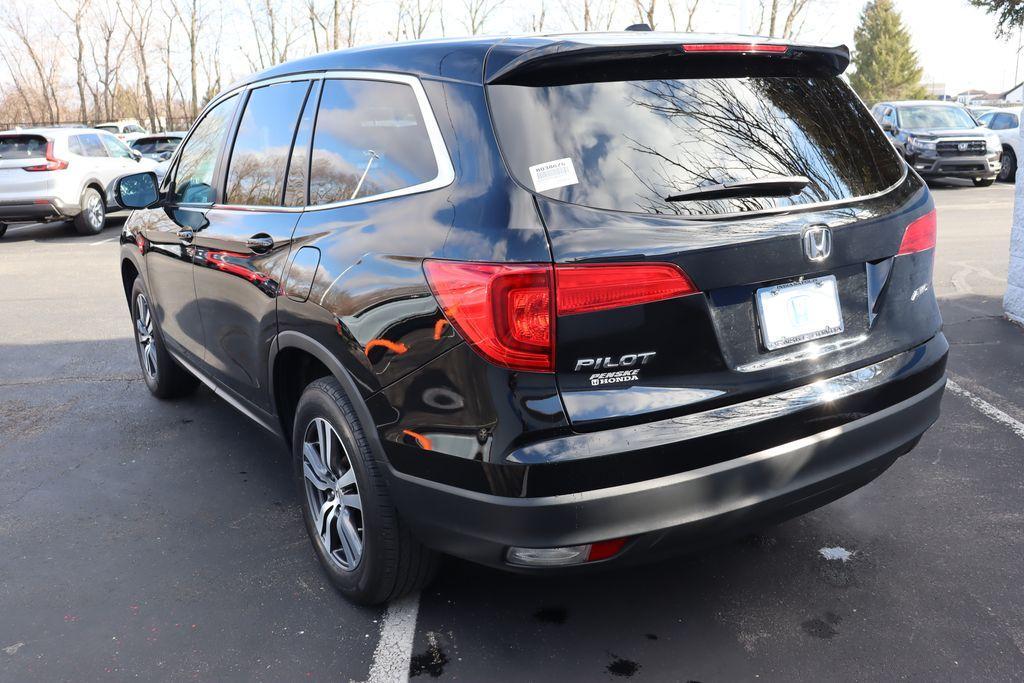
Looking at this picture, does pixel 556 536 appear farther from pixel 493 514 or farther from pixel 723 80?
pixel 723 80

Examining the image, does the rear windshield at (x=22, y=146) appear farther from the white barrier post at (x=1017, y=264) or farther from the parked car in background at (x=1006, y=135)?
the parked car in background at (x=1006, y=135)

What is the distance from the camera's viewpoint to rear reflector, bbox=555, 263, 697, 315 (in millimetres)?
2145

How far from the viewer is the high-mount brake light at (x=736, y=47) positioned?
2453 mm

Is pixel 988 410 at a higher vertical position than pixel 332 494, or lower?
lower

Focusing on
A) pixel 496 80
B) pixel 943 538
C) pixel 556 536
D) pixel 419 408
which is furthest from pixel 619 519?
pixel 943 538

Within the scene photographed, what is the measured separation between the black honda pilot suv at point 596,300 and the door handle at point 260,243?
172mm

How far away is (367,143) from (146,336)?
3.20 meters

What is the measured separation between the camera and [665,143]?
2.35 m

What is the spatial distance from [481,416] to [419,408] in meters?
0.25

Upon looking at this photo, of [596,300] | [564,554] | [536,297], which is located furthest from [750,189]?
[564,554]

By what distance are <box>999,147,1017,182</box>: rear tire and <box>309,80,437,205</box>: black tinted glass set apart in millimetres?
19244

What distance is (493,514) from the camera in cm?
224

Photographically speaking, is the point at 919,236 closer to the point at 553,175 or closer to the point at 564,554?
the point at 553,175

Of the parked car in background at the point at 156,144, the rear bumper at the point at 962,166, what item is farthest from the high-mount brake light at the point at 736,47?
the parked car in background at the point at 156,144
